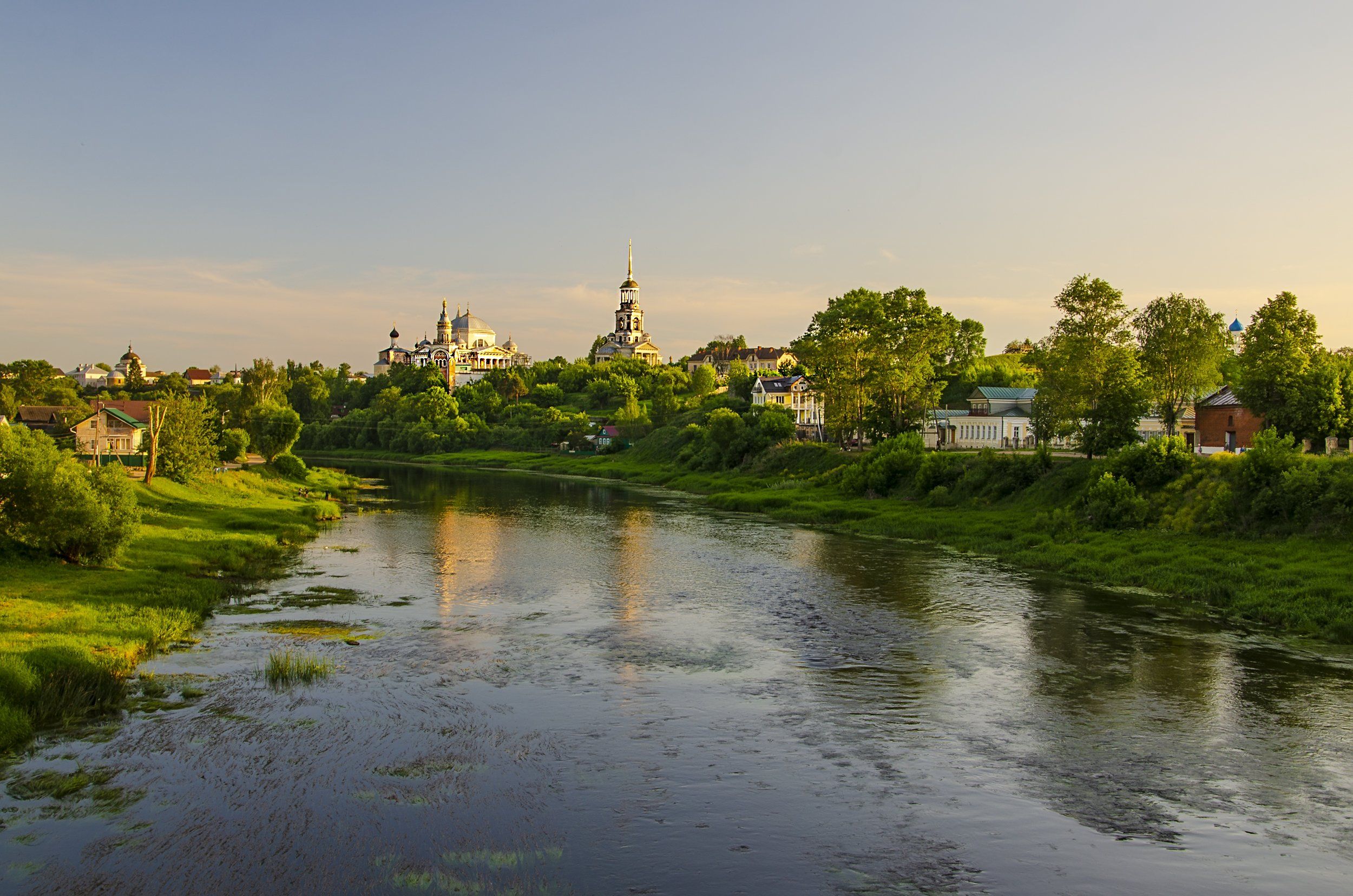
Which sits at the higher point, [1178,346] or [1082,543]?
[1178,346]

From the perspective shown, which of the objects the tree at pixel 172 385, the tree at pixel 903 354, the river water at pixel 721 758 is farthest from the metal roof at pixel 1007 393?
the tree at pixel 172 385

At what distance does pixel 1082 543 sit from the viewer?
4347 centimetres

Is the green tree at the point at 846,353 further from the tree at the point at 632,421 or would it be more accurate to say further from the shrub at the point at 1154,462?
the tree at the point at 632,421

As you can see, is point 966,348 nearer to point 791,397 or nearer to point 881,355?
point 791,397

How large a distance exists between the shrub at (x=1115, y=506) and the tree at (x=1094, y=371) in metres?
7.85

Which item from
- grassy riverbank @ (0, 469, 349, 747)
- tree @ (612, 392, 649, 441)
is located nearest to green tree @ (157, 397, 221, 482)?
grassy riverbank @ (0, 469, 349, 747)

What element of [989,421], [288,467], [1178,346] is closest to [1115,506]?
[1178,346]

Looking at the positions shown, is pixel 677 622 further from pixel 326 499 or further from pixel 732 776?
pixel 326 499

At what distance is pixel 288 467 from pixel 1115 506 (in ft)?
217

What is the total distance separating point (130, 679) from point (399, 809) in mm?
10213

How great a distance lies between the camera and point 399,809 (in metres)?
16.9

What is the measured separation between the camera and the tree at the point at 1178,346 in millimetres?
55219

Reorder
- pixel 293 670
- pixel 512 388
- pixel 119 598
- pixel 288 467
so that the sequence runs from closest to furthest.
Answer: pixel 293 670 → pixel 119 598 → pixel 288 467 → pixel 512 388

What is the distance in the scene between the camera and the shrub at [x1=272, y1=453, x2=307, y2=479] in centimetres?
8175
